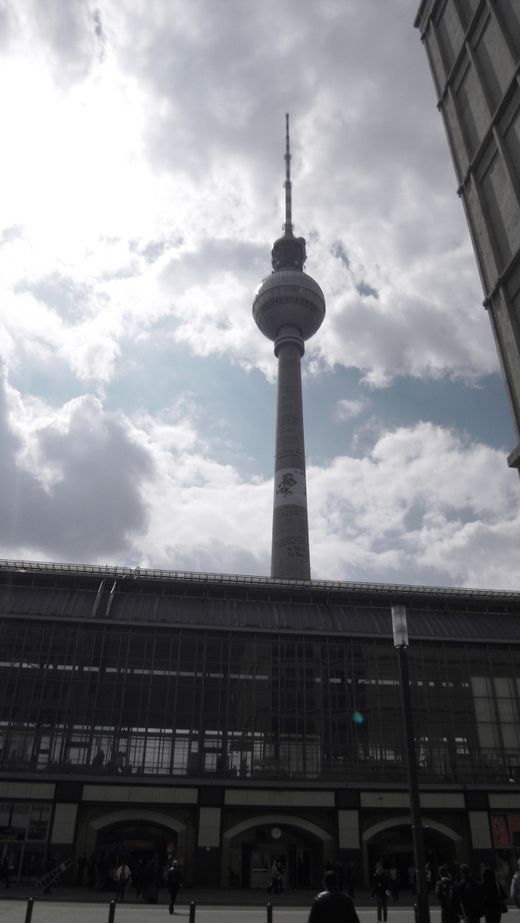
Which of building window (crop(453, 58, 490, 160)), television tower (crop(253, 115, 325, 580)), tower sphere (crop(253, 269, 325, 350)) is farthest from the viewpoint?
tower sphere (crop(253, 269, 325, 350))

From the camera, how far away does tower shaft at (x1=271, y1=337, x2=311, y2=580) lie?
92.8 metres

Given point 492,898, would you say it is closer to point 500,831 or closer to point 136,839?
point 500,831

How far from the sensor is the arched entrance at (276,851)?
4188 cm

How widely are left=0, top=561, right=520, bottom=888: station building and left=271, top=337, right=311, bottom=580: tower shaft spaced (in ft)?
128

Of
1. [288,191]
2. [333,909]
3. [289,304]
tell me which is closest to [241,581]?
[333,909]

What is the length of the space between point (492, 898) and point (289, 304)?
111002mm

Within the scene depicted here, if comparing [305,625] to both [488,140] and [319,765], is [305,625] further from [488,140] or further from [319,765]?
[488,140]

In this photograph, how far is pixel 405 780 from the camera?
4503cm

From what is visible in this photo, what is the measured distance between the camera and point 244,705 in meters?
46.5

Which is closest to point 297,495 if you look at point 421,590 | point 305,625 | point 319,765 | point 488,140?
point 421,590

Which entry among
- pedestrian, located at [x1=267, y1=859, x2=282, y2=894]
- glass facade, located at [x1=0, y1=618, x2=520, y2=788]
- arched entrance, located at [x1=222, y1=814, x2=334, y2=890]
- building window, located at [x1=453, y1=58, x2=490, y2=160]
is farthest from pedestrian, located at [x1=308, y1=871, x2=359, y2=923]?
glass facade, located at [x1=0, y1=618, x2=520, y2=788]

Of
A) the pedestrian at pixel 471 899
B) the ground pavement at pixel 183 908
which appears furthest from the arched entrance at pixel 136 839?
the pedestrian at pixel 471 899

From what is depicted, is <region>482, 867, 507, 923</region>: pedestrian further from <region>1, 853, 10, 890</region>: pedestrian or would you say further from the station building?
<region>1, 853, 10, 890</region>: pedestrian

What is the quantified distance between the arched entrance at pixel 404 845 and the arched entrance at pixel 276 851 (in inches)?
128
